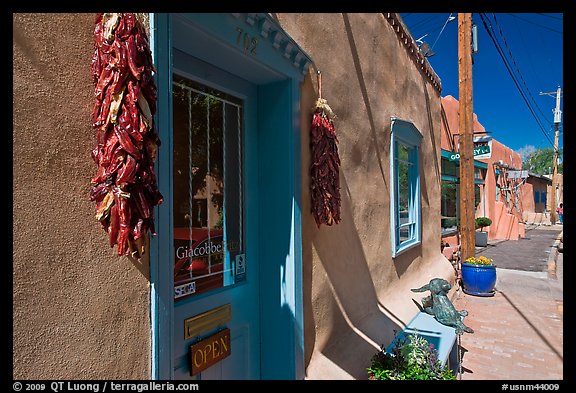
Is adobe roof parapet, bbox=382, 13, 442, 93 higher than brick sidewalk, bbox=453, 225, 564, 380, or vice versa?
adobe roof parapet, bbox=382, 13, 442, 93

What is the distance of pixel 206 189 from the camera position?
2139 mm

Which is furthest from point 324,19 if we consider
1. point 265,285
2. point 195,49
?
point 265,285

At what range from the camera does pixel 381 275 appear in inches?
167

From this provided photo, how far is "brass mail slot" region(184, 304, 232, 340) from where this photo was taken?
6.39ft

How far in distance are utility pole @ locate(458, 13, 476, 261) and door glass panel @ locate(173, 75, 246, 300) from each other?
248 inches

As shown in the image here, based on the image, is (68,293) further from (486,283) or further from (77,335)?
→ (486,283)

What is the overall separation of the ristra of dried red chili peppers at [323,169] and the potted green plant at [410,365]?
3.99 ft

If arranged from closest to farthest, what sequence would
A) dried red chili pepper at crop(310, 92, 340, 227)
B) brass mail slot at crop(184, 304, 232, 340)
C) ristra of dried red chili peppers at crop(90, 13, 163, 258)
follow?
ristra of dried red chili peppers at crop(90, 13, 163, 258) < brass mail slot at crop(184, 304, 232, 340) < dried red chili pepper at crop(310, 92, 340, 227)

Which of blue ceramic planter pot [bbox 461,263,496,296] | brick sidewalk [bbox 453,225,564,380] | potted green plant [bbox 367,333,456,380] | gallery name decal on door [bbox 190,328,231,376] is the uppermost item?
gallery name decal on door [bbox 190,328,231,376]

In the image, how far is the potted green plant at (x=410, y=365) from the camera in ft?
8.49

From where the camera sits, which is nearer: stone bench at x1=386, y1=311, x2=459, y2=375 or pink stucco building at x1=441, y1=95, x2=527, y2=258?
stone bench at x1=386, y1=311, x2=459, y2=375

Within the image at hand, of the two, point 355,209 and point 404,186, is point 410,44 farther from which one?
point 355,209

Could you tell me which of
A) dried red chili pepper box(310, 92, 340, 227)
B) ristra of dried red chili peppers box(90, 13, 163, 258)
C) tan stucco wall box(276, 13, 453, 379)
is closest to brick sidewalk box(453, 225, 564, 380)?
tan stucco wall box(276, 13, 453, 379)

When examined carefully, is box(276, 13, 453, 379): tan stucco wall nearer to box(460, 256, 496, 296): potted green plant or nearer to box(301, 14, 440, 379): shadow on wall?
box(301, 14, 440, 379): shadow on wall
